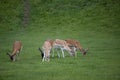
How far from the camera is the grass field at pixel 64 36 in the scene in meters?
19.7

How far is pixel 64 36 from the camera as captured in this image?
40.7m

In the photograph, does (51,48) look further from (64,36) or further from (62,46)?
(64,36)

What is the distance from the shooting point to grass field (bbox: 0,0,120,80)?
1966 centimetres

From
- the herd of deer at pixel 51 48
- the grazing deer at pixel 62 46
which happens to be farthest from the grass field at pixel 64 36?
the grazing deer at pixel 62 46

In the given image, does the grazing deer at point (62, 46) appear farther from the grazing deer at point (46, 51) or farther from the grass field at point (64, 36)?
the grazing deer at point (46, 51)

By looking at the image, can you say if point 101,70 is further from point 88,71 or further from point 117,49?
point 117,49

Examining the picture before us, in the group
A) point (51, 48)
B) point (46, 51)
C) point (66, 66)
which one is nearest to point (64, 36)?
point (51, 48)

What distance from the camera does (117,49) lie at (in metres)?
28.9

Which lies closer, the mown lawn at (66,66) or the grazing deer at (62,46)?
the mown lawn at (66,66)

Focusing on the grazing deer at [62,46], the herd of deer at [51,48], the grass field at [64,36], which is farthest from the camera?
the grazing deer at [62,46]

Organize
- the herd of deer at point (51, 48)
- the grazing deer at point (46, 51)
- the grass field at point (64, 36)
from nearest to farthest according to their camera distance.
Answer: the grass field at point (64, 36) < the grazing deer at point (46, 51) < the herd of deer at point (51, 48)

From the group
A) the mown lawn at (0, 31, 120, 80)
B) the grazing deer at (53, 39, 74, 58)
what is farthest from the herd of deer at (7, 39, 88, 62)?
the mown lawn at (0, 31, 120, 80)

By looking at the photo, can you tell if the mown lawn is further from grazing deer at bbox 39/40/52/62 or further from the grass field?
grazing deer at bbox 39/40/52/62

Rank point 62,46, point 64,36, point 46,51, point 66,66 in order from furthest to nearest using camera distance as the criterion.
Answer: point 64,36
point 62,46
point 46,51
point 66,66
